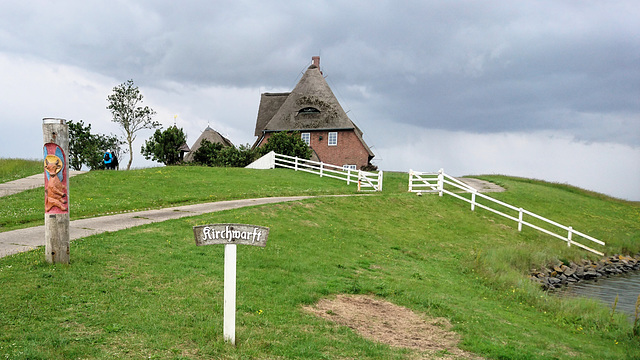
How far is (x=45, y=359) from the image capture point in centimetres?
643

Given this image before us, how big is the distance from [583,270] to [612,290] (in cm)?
327

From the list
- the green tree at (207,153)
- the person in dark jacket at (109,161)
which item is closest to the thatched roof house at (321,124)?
the green tree at (207,153)

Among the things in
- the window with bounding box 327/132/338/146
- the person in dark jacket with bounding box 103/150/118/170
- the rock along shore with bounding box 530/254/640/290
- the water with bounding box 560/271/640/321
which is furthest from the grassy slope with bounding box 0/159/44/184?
the water with bounding box 560/271/640/321

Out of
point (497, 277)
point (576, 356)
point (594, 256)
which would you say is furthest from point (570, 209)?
point (576, 356)

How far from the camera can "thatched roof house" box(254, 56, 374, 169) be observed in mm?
53125

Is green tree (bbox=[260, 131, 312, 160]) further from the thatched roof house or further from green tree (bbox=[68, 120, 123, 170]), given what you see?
green tree (bbox=[68, 120, 123, 170])

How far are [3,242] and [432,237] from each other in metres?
17.2

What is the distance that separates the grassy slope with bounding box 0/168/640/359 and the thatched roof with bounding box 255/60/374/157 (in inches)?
1227

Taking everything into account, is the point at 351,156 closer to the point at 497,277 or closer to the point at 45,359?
the point at 497,277

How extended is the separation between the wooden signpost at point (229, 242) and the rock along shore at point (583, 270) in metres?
16.0

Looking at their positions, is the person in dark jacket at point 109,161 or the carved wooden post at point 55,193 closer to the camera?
the carved wooden post at point 55,193

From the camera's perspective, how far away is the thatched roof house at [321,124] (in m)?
53.1

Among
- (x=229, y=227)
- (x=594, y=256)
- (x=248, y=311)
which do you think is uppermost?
(x=229, y=227)

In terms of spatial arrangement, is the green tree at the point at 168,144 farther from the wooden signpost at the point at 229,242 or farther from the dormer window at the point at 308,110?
the wooden signpost at the point at 229,242
